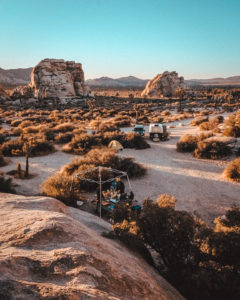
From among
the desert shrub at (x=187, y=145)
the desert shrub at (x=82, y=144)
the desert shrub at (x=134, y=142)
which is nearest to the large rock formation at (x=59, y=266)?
the desert shrub at (x=82, y=144)

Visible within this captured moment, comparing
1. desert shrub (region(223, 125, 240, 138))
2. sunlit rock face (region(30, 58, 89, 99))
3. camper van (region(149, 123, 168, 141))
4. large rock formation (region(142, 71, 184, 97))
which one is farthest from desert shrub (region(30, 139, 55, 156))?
large rock formation (region(142, 71, 184, 97))

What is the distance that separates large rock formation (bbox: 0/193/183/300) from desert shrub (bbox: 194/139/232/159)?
11.5 metres

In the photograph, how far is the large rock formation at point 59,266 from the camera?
6.11 ft

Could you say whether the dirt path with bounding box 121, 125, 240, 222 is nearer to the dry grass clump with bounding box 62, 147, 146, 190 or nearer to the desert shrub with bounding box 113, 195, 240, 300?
the dry grass clump with bounding box 62, 147, 146, 190

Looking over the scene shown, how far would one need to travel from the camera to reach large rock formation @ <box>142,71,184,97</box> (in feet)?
253

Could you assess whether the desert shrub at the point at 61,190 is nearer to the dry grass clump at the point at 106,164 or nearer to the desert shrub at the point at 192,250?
the dry grass clump at the point at 106,164

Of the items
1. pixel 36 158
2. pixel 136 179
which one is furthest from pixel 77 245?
pixel 36 158

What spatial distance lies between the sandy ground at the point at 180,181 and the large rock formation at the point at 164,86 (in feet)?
221

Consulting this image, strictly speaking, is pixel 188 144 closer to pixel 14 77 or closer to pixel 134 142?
pixel 134 142

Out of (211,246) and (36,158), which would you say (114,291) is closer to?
(211,246)

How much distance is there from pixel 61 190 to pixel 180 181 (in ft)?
20.4

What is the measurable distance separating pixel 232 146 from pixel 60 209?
13.5 metres

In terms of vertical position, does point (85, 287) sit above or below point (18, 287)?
below

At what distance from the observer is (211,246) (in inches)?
152
